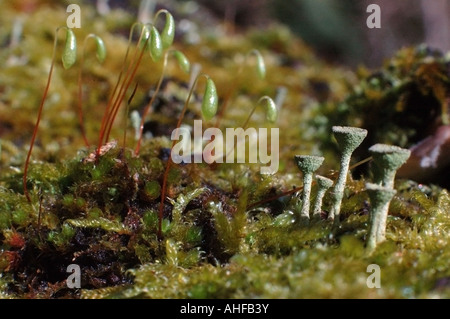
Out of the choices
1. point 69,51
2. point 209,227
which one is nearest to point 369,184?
point 209,227

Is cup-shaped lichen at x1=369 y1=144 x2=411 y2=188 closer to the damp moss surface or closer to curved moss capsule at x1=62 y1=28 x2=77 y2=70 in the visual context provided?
the damp moss surface

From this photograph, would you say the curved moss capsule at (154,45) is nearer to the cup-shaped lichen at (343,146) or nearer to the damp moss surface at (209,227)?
the damp moss surface at (209,227)

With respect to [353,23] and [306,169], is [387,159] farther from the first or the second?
[353,23]

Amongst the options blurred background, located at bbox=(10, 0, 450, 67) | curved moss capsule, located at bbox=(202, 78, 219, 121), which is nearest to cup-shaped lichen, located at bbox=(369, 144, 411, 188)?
curved moss capsule, located at bbox=(202, 78, 219, 121)

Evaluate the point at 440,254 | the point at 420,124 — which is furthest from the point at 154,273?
the point at 420,124

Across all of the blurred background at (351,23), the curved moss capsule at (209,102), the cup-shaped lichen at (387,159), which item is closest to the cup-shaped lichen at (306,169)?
the cup-shaped lichen at (387,159)

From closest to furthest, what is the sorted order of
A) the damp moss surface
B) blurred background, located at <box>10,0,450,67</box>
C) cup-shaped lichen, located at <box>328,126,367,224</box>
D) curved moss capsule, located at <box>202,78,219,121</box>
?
the damp moss surface < cup-shaped lichen, located at <box>328,126,367,224</box> < curved moss capsule, located at <box>202,78,219,121</box> < blurred background, located at <box>10,0,450,67</box>
